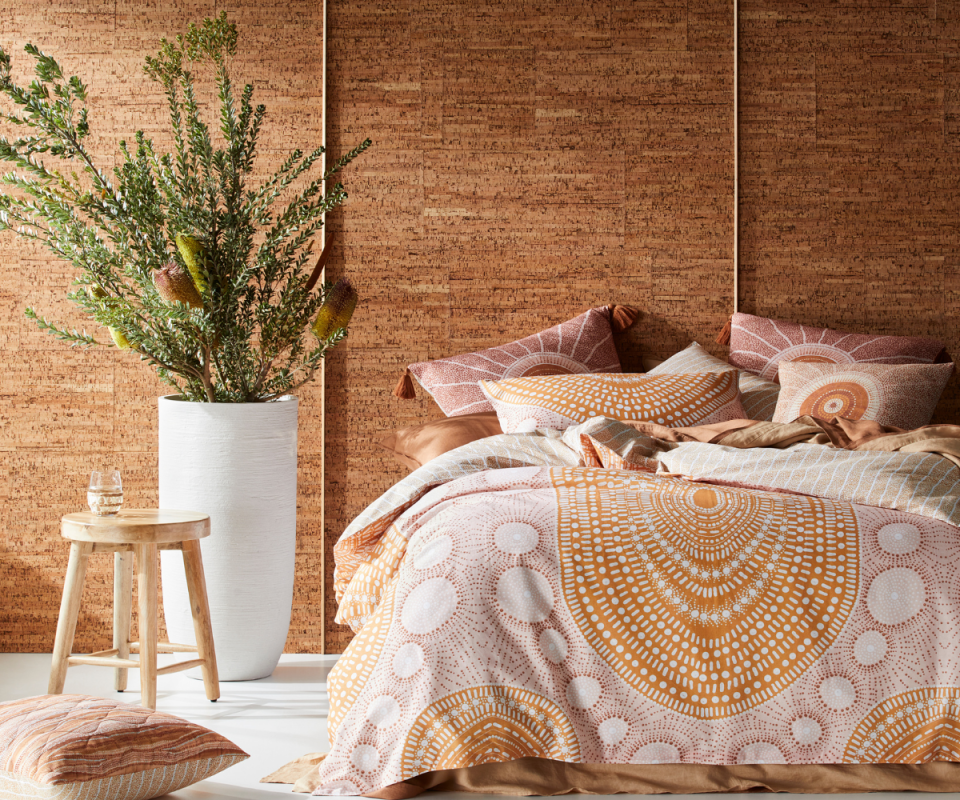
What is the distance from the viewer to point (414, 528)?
211 cm

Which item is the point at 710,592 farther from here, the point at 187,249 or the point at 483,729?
the point at 187,249

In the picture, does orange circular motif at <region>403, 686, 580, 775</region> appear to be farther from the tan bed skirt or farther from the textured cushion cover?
the textured cushion cover

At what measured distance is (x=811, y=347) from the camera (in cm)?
323

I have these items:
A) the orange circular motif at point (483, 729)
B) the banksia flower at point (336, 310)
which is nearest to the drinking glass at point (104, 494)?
the banksia flower at point (336, 310)

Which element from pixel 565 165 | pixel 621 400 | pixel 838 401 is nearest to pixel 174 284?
pixel 621 400

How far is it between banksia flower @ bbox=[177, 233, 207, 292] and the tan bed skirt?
1564mm

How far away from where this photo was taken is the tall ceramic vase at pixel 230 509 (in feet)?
9.28

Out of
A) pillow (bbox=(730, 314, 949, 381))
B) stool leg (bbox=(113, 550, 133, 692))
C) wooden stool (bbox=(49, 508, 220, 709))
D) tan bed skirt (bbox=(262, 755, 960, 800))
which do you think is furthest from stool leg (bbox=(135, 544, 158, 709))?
pillow (bbox=(730, 314, 949, 381))

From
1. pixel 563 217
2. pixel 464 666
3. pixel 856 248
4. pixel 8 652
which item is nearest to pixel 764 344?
pixel 856 248

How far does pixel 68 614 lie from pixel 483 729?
4.36 ft

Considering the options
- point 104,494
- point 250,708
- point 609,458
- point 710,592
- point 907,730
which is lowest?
point 250,708

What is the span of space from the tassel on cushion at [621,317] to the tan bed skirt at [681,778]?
1787mm

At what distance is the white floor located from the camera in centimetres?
205

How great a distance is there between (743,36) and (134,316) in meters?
2.27
